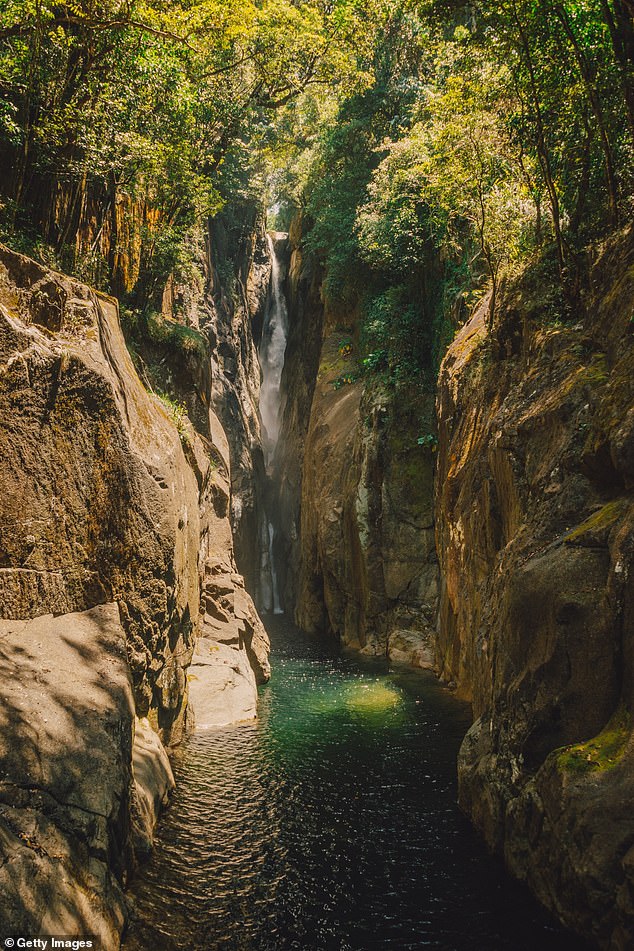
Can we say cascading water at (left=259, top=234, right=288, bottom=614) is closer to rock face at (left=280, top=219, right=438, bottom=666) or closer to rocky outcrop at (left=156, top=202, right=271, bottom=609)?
rocky outcrop at (left=156, top=202, right=271, bottom=609)

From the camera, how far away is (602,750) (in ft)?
17.9

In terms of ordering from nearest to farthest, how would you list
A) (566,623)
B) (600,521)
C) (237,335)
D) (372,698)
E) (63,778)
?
1. (63,778)
2. (566,623)
3. (600,521)
4. (372,698)
5. (237,335)

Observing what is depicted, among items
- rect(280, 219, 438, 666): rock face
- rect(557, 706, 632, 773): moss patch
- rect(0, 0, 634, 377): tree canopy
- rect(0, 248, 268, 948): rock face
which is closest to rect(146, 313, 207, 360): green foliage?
rect(0, 0, 634, 377): tree canopy

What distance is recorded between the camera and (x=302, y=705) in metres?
14.2

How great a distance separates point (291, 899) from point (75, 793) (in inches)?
106

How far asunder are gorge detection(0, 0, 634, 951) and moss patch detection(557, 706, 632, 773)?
0.11ft

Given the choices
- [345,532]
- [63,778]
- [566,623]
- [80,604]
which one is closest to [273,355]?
[345,532]

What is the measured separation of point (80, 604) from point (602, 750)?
6.56m

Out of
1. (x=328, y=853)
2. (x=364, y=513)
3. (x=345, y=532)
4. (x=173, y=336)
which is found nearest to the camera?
(x=328, y=853)

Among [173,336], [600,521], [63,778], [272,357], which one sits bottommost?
[63,778]

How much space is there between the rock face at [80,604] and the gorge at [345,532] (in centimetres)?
4

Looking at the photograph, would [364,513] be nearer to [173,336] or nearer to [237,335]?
[173,336]

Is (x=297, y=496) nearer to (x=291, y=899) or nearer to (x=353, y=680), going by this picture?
(x=353, y=680)

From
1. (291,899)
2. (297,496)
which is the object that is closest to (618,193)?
(291,899)
